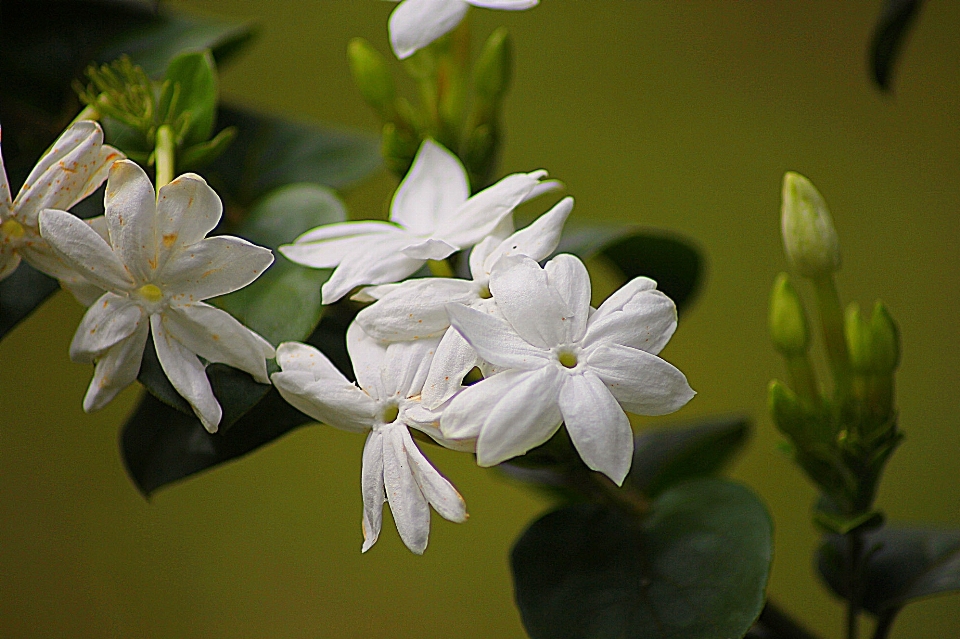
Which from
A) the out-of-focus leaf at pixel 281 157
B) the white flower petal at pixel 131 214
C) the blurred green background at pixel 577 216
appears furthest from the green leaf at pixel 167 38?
the blurred green background at pixel 577 216

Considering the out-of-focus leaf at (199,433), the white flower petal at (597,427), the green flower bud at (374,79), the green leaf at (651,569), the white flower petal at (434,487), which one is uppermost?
the green flower bud at (374,79)

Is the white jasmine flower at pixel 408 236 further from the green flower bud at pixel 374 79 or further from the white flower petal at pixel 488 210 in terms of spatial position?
the green flower bud at pixel 374 79

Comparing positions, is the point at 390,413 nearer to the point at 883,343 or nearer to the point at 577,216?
the point at 883,343

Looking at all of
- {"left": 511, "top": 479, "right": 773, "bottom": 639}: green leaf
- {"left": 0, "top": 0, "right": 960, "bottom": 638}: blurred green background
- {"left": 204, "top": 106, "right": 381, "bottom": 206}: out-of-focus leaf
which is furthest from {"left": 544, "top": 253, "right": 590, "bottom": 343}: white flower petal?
{"left": 0, "top": 0, "right": 960, "bottom": 638}: blurred green background

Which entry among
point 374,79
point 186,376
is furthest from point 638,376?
point 374,79

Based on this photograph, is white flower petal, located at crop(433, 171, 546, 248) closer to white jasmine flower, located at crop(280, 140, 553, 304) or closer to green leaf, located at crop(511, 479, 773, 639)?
white jasmine flower, located at crop(280, 140, 553, 304)

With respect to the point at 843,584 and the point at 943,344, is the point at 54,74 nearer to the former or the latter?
the point at 843,584
